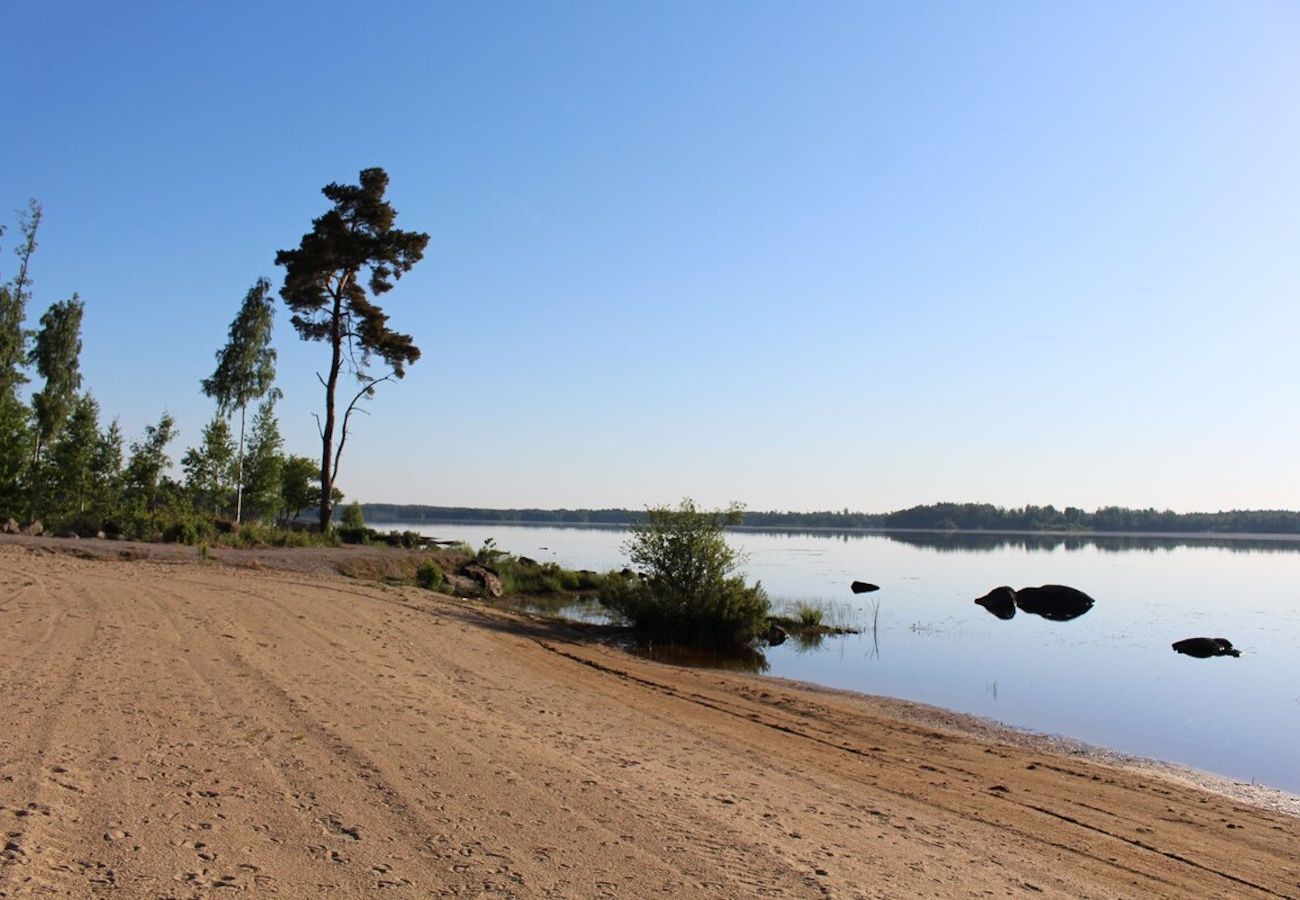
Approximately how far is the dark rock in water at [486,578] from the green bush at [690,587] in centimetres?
819

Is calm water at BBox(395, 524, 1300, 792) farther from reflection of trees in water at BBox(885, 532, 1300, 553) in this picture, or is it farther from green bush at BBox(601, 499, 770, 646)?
reflection of trees in water at BBox(885, 532, 1300, 553)

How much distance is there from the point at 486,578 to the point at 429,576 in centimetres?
330

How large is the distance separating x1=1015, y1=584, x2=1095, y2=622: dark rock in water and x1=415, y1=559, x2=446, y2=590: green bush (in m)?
23.8

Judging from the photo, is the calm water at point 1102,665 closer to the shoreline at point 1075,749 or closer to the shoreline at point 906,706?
the shoreline at point 1075,749

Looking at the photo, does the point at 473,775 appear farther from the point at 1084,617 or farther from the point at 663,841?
the point at 1084,617

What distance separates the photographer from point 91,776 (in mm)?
5891

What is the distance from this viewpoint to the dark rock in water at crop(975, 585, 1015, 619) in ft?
121

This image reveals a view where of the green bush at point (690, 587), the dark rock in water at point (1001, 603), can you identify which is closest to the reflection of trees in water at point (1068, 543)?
the dark rock in water at point (1001, 603)

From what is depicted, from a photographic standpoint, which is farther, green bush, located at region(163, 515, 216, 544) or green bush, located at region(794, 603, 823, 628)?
green bush, located at region(163, 515, 216, 544)

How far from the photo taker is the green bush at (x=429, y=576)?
1078 inches

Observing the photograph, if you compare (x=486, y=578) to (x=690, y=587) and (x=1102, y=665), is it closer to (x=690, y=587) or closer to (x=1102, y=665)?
(x=690, y=587)

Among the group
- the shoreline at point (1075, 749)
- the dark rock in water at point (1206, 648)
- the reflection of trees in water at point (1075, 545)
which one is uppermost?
the reflection of trees in water at point (1075, 545)

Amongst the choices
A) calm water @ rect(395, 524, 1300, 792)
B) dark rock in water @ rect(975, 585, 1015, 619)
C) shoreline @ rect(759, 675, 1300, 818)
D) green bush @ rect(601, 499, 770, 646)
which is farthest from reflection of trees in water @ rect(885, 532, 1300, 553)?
shoreline @ rect(759, 675, 1300, 818)

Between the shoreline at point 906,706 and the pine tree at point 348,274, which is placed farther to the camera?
the pine tree at point 348,274
